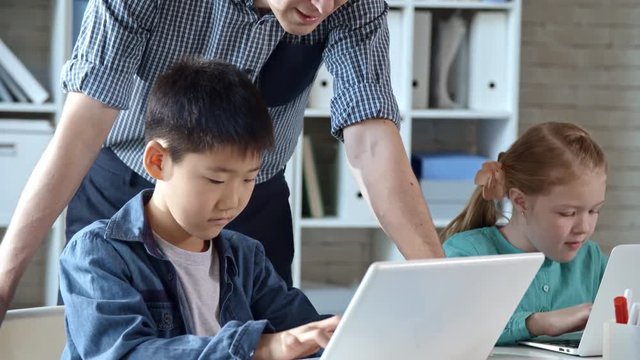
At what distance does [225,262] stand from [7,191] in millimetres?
2046

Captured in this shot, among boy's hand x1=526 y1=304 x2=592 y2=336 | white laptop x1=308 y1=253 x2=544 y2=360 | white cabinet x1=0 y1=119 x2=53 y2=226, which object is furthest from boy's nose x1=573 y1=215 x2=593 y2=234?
white cabinet x1=0 y1=119 x2=53 y2=226

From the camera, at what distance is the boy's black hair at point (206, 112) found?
1.48m

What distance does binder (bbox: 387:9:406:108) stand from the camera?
12.2ft

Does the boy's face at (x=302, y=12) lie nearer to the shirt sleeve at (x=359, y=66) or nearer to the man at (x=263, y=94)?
the man at (x=263, y=94)

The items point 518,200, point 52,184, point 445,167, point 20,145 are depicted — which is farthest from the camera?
point 445,167

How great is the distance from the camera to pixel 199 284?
1.53m

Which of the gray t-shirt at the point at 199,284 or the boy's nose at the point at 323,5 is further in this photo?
the boy's nose at the point at 323,5

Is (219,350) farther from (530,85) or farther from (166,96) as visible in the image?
(530,85)

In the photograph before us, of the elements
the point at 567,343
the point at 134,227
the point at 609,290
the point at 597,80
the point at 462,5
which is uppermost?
the point at 462,5

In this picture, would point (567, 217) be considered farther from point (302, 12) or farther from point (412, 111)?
point (412, 111)

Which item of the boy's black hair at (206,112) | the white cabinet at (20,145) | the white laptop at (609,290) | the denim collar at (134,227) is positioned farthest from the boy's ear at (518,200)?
the white cabinet at (20,145)

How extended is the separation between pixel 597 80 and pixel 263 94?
2566 millimetres

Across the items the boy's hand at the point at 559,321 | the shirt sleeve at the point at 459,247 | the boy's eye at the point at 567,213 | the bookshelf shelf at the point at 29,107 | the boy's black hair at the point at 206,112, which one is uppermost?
the boy's black hair at the point at 206,112

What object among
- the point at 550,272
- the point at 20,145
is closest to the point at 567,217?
the point at 550,272
